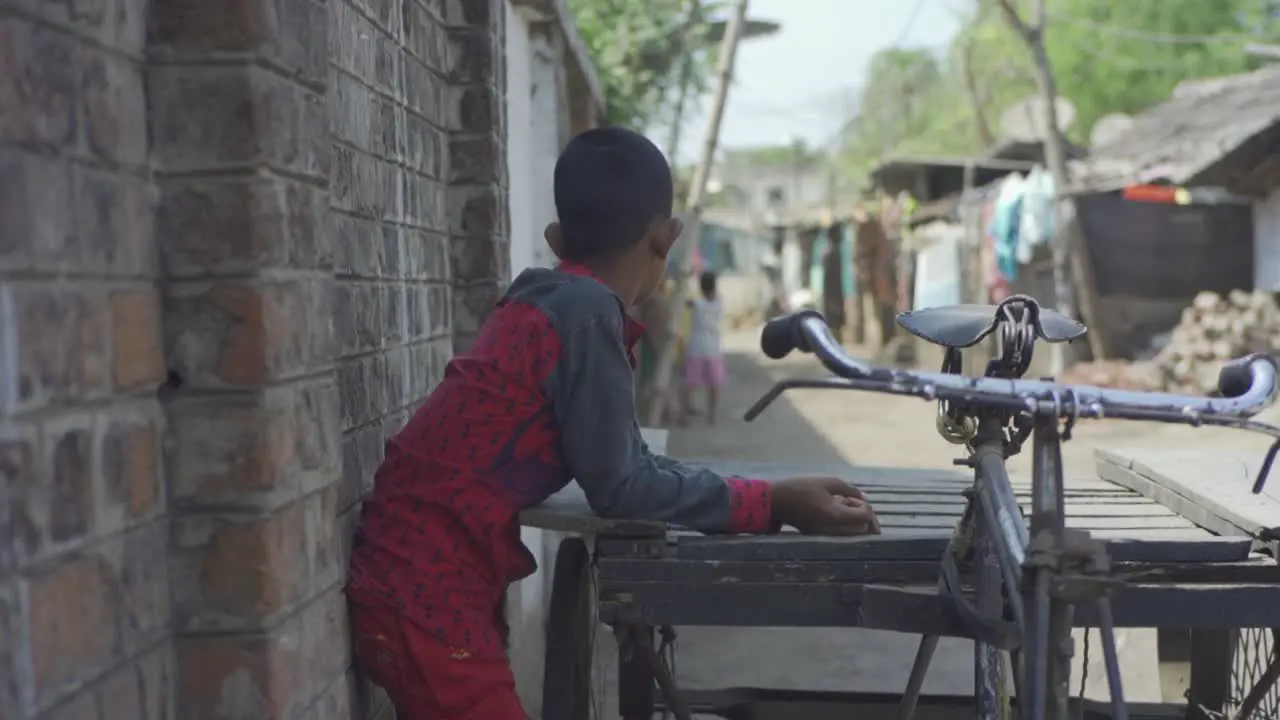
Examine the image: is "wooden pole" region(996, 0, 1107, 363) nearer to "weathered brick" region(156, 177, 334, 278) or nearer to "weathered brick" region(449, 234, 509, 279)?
→ "weathered brick" region(449, 234, 509, 279)

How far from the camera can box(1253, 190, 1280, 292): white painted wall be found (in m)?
13.1

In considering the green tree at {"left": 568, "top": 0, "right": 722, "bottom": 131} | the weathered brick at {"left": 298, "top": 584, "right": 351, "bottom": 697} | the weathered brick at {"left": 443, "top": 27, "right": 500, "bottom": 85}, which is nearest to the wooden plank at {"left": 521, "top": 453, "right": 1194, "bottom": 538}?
the weathered brick at {"left": 298, "top": 584, "right": 351, "bottom": 697}

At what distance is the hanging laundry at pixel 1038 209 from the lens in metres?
14.1

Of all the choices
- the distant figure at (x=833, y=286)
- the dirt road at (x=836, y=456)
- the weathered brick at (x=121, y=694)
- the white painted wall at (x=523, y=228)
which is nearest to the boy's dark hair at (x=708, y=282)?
the dirt road at (x=836, y=456)

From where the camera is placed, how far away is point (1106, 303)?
1500 centimetres

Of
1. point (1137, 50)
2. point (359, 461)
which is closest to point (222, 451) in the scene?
point (359, 461)

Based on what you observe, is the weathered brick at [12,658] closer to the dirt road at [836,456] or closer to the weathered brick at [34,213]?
the weathered brick at [34,213]

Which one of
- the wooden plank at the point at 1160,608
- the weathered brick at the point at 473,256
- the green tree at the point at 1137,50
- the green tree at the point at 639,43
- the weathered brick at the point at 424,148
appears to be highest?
the green tree at the point at 1137,50

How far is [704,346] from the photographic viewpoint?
12.7 m

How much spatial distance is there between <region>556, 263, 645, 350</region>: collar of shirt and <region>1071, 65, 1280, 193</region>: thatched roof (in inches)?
430

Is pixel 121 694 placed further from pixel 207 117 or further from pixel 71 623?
pixel 207 117

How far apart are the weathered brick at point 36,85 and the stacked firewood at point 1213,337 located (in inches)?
482

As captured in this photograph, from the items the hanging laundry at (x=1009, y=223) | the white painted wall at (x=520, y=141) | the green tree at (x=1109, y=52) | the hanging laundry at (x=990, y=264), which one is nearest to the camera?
the white painted wall at (x=520, y=141)

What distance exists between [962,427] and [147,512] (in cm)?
128
